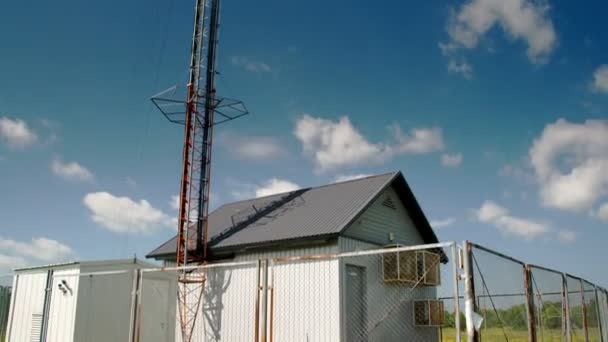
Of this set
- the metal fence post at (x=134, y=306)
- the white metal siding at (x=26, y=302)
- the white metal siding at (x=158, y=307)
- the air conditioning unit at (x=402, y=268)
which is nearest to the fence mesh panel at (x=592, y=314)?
the air conditioning unit at (x=402, y=268)

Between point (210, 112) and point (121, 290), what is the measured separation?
22.0 feet

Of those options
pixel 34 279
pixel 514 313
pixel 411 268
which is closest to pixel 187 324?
pixel 34 279

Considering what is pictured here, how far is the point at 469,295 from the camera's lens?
21.7ft

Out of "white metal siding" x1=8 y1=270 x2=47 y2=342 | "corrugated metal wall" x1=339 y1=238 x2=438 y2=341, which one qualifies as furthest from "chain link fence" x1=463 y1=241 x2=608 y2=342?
"white metal siding" x1=8 y1=270 x2=47 y2=342

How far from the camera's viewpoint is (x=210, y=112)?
1805 cm

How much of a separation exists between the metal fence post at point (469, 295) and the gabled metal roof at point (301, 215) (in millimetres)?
7193

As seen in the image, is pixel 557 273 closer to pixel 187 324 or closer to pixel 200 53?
pixel 187 324

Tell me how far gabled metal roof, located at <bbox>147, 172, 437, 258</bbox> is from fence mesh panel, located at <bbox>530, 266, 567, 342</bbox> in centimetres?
491

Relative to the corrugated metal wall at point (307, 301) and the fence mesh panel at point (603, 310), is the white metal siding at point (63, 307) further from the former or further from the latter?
the fence mesh panel at point (603, 310)

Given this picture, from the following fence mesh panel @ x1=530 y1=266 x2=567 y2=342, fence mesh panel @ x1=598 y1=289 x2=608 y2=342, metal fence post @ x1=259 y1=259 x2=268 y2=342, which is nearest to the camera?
metal fence post @ x1=259 y1=259 x2=268 y2=342

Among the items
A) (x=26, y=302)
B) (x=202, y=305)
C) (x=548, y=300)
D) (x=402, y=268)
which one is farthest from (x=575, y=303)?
(x=26, y=302)

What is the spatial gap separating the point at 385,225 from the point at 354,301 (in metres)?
3.16

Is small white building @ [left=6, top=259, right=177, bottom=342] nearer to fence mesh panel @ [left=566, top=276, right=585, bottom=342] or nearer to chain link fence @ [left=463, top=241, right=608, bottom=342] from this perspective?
chain link fence @ [left=463, top=241, right=608, bottom=342]

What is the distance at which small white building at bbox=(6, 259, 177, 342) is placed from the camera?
42.0 feet
